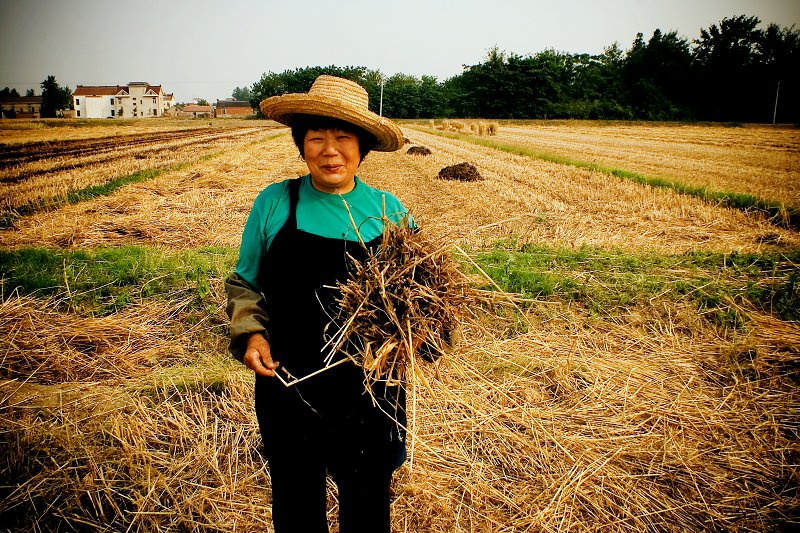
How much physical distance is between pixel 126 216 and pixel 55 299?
11.6 feet

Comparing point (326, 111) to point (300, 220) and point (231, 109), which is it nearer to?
point (300, 220)

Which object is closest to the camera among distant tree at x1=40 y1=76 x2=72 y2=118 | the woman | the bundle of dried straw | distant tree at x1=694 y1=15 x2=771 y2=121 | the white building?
the bundle of dried straw

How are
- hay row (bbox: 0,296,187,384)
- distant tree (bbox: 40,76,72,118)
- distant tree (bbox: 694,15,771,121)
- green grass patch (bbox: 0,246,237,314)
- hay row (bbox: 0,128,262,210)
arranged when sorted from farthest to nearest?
distant tree (bbox: 40,76,72,118) < distant tree (bbox: 694,15,771,121) < hay row (bbox: 0,128,262,210) < green grass patch (bbox: 0,246,237,314) < hay row (bbox: 0,296,187,384)

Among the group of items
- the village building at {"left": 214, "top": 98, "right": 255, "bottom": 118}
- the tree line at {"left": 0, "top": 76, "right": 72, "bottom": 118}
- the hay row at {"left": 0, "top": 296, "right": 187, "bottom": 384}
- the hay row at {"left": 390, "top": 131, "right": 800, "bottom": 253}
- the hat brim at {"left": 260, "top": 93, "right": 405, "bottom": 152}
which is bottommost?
the hay row at {"left": 0, "top": 296, "right": 187, "bottom": 384}

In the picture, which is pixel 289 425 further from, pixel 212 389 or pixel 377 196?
pixel 212 389

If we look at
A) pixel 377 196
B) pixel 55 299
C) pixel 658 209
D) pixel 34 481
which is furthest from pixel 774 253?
pixel 55 299

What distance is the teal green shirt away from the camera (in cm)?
148

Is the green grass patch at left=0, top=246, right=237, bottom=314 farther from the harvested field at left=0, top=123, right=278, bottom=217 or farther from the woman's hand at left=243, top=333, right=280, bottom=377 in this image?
the harvested field at left=0, top=123, right=278, bottom=217

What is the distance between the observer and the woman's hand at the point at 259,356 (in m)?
1.38

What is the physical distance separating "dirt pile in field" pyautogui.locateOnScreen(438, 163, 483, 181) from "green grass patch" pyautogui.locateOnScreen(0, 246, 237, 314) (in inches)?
286

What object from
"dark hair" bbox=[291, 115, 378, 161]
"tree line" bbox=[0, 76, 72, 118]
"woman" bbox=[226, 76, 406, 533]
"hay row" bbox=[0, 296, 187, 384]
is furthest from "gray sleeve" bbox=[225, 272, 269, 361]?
"tree line" bbox=[0, 76, 72, 118]

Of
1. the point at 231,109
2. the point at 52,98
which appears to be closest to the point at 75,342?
the point at 52,98

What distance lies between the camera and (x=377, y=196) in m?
1.71

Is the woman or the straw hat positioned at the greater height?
the straw hat
